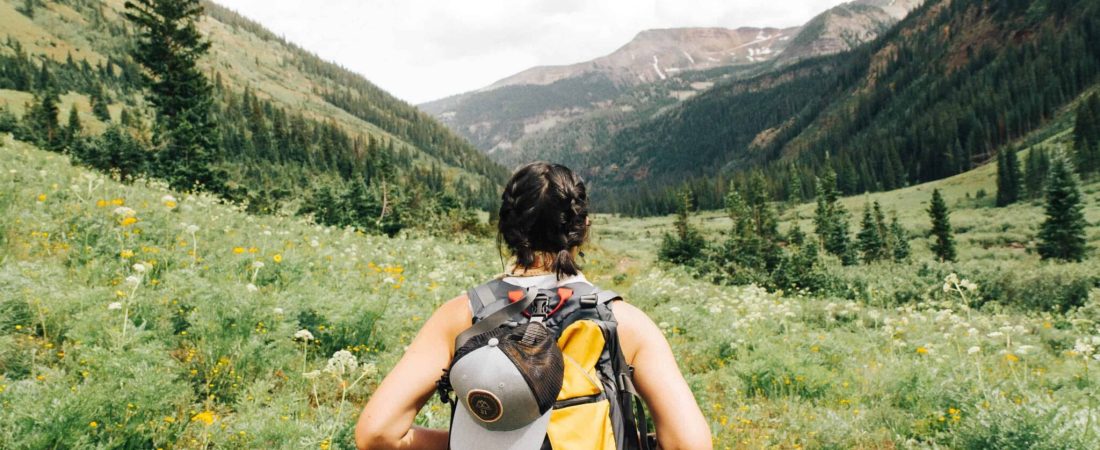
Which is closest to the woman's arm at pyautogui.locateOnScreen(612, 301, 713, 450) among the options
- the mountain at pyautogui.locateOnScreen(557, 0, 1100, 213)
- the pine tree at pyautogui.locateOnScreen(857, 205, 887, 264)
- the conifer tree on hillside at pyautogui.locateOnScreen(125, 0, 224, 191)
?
the conifer tree on hillside at pyautogui.locateOnScreen(125, 0, 224, 191)

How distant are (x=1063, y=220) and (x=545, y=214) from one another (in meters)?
55.8

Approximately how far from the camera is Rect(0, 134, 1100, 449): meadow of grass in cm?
366

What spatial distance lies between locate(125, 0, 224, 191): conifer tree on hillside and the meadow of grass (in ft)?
42.1

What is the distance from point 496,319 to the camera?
205 centimetres

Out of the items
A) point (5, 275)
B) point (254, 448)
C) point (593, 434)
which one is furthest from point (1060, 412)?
point (5, 275)

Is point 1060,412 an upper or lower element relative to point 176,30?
lower

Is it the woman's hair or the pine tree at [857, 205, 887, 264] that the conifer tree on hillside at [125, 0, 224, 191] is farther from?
the pine tree at [857, 205, 887, 264]

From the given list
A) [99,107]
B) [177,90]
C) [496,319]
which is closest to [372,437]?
[496,319]

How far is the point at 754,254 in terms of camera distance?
40.9 metres

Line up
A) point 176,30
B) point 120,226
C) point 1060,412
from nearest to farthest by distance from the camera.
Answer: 1. point 1060,412
2. point 120,226
3. point 176,30

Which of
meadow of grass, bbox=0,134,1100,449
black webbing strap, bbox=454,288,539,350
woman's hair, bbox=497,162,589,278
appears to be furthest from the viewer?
meadow of grass, bbox=0,134,1100,449

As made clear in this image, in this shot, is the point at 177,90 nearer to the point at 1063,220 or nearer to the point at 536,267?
the point at 536,267

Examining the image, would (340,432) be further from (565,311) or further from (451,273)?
(451,273)

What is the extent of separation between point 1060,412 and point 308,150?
133 m
